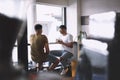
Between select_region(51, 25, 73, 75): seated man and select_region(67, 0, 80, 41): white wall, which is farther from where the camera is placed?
select_region(67, 0, 80, 41): white wall

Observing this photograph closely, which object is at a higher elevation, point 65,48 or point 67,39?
point 67,39

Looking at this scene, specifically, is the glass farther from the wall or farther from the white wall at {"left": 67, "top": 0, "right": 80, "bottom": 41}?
the white wall at {"left": 67, "top": 0, "right": 80, "bottom": 41}

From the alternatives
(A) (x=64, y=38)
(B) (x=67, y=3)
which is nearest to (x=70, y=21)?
(B) (x=67, y=3)

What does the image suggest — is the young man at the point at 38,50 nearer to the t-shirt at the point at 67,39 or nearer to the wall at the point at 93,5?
the t-shirt at the point at 67,39

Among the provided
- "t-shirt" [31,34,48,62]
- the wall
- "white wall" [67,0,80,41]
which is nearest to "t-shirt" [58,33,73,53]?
the wall

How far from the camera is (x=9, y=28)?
1.10 feet

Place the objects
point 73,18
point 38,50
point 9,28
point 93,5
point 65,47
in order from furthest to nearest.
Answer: point 73,18 < point 93,5 < point 65,47 < point 38,50 < point 9,28

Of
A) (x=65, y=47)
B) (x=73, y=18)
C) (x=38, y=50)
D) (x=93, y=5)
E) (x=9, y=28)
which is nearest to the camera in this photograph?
(x=9, y=28)

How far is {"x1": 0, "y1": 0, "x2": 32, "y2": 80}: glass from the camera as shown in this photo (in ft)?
1.08

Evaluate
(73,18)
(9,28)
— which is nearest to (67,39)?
(73,18)

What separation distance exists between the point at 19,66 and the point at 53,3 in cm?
338

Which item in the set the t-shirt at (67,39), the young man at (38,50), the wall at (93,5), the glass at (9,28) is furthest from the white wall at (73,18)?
the glass at (9,28)

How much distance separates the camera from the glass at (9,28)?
329 mm

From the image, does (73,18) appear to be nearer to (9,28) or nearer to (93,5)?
(93,5)
